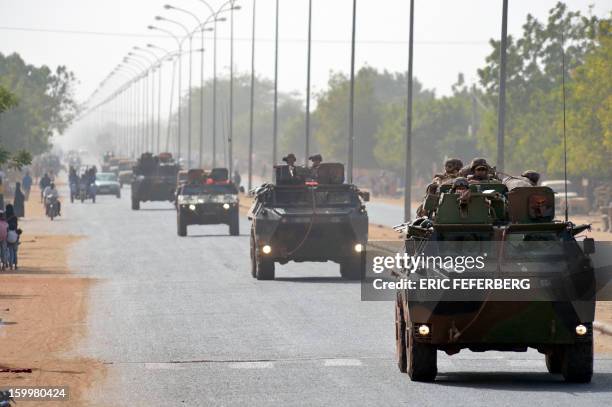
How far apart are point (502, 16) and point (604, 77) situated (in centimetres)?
3688

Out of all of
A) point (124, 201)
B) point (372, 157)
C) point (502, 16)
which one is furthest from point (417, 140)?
point (502, 16)

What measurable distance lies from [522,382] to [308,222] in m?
14.6

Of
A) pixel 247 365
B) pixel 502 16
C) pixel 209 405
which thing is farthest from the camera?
pixel 502 16

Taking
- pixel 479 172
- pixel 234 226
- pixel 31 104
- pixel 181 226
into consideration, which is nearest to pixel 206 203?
pixel 181 226

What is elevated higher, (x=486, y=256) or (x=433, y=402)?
(x=486, y=256)

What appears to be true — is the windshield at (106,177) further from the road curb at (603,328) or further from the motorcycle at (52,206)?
the road curb at (603,328)

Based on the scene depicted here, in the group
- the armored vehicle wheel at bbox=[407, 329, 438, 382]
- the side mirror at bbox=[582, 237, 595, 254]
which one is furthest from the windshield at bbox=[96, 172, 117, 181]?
the side mirror at bbox=[582, 237, 595, 254]

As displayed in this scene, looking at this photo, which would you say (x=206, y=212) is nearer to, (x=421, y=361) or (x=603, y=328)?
(x=603, y=328)

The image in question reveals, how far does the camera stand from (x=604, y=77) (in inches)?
2867

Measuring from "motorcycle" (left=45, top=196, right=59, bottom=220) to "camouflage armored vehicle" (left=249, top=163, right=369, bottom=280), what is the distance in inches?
1285

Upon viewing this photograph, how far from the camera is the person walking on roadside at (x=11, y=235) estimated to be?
113 ft

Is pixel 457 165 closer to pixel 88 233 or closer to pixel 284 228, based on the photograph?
pixel 284 228

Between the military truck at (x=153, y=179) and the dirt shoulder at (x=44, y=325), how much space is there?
2731 cm

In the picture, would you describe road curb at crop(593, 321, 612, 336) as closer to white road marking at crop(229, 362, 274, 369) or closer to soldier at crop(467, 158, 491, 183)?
soldier at crop(467, 158, 491, 183)
